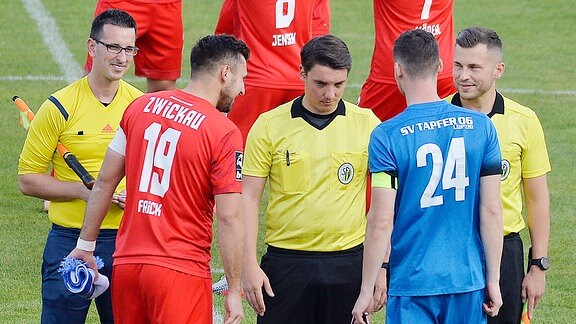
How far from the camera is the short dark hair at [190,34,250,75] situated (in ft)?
20.1

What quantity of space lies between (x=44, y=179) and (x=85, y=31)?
9.78 m

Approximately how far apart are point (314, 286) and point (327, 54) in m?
1.23

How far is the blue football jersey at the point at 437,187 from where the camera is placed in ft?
19.1

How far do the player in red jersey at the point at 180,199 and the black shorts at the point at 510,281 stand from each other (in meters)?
1.53

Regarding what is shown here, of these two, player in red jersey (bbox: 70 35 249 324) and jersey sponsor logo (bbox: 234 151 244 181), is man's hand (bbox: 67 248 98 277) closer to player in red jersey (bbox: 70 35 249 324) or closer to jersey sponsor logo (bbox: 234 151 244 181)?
player in red jersey (bbox: 70 35 249 324)

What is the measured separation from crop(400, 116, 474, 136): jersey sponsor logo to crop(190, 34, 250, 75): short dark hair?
0.98 m

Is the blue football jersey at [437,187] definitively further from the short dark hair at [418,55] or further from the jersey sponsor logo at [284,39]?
the jersey sponsor logo at [284,39]

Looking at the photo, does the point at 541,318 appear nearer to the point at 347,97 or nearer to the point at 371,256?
the point at 371,256

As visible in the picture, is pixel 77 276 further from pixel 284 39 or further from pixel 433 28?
pixel 433 28

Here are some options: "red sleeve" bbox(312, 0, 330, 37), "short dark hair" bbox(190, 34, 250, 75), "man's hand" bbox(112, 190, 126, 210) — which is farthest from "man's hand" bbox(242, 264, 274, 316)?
"red sleeve" bbox(312, 0, 330, 37)

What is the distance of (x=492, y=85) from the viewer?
666 cm

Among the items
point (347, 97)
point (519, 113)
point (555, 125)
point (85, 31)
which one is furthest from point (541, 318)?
point (85, 31)

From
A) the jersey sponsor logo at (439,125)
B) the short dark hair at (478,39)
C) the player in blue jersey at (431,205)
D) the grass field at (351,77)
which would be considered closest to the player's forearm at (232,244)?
the player in blue jersey at (431,205)

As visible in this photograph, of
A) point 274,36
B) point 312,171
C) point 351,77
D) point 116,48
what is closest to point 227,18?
point 274,36
